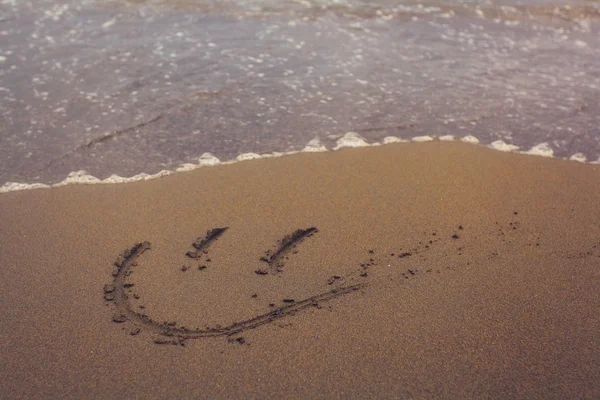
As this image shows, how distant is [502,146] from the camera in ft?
15.6

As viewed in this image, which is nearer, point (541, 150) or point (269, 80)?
point (541, 150)

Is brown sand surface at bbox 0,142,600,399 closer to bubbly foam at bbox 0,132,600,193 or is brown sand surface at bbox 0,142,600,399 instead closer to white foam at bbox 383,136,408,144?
bubbly foam at bbox 0,132,600,193

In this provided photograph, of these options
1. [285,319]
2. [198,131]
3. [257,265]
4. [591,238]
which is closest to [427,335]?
[285,319]

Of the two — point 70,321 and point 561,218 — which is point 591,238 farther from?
point 70,321

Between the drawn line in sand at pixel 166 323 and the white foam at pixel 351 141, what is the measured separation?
4.97ft

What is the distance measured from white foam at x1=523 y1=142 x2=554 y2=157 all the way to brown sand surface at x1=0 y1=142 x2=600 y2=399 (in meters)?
0.21

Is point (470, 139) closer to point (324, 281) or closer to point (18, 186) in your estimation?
point (324, 281)

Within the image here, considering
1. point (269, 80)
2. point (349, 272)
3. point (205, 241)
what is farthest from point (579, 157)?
point (205, 241)

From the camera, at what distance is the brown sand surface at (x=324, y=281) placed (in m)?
2.65

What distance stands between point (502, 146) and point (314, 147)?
1.62 meters

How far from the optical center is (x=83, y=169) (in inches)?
171

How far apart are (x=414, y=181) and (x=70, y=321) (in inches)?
99.6

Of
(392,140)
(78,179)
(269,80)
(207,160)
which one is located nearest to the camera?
(78,179)

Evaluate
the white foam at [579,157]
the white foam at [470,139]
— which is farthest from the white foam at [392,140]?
the white foam at [579,157]
